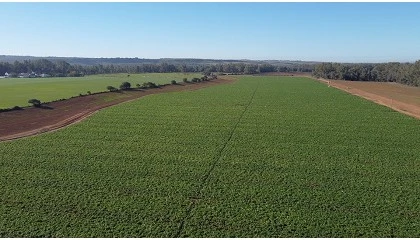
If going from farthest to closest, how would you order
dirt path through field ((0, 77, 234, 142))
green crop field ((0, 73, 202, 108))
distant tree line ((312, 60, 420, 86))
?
distant tree line ((312, 60, 420, 86)) → green crop field ((0, 73, 202, 108)) → dirt path through field ((0, 77, 234, 142))

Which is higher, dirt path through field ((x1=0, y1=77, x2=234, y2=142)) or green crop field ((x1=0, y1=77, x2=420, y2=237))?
dirt path through field ((x1=0, y1=77, x2=234, y2=142))

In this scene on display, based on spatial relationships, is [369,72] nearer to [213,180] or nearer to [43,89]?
[43,89]

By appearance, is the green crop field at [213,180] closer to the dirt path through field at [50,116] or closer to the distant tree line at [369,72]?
the dirt path through field at [50,116]

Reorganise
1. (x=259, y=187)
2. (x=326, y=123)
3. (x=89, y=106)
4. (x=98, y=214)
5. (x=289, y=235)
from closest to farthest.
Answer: (x=289, y=235)
(x=98, y=214)
(x=259, y=187)
(x=326, y=123)
(x=89, y=106)

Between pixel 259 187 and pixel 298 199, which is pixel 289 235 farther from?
pixel 259 187

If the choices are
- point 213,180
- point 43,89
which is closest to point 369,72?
point 43,89

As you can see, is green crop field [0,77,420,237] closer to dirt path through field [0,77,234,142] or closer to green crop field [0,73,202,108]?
dirt path through field [0,77,234,142]

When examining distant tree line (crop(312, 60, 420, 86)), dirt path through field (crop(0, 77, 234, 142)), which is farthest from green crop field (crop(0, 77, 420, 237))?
distant tree line (crop(312, 60, 420, 86))

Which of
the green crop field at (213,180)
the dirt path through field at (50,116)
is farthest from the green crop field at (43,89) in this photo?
the green crop field at (213,180)

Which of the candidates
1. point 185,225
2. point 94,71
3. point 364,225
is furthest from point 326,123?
point 94,71
